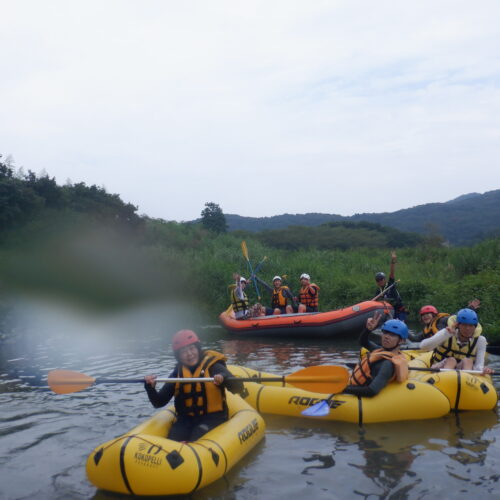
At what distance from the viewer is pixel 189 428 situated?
4.33 m

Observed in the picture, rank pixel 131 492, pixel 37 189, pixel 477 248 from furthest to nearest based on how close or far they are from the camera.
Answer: pixel 37 189
pixel 477 248
pixel 131 492

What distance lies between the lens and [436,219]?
58.6 meters

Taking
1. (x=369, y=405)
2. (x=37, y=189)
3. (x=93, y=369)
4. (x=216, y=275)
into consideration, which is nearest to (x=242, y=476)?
(x=369, y=405)

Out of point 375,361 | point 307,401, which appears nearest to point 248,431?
→ point 307,401

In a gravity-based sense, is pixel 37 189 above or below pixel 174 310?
above

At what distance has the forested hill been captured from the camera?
5382 cm

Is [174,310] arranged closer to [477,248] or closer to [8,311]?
[8,311]

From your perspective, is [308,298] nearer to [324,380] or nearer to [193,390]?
[324,380]

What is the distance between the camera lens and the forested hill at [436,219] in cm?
5382

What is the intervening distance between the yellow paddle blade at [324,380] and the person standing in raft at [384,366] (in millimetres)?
390

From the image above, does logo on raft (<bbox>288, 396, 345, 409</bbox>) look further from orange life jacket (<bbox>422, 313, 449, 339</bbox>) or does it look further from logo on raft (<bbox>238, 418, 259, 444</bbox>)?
orange life jacket (<bbox>422, 313, 449, 339</bbox>)

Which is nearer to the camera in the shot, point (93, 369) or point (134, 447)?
point (134, 447)

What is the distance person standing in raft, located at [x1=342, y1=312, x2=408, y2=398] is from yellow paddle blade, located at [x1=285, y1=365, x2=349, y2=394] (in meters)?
0.39

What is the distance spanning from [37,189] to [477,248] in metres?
16.4
